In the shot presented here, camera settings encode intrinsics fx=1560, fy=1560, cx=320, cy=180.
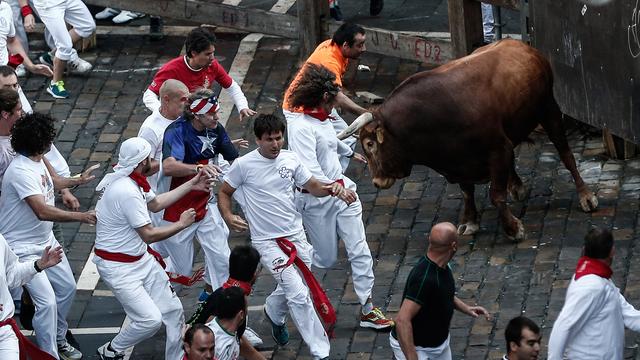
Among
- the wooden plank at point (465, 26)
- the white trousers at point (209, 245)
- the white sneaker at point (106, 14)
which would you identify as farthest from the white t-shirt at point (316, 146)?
the white sneaker at point (106, 14)

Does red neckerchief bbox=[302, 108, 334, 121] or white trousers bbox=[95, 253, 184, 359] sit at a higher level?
red neckerchief bbox=[302, 108, 334, 121]

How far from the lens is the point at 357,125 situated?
13.5 m

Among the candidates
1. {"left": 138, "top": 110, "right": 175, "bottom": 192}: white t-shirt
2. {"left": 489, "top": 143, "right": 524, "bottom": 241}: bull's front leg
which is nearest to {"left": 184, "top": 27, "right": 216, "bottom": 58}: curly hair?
{"left": 138, "top": 110, "right": 175, "bottom": 192}: white t-shirt

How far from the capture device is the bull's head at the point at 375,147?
44.5 feet

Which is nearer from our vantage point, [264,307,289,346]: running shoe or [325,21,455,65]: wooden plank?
[264,307,289,346]: running shoe

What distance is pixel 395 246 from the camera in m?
13.8

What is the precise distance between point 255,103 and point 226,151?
3.93 metres

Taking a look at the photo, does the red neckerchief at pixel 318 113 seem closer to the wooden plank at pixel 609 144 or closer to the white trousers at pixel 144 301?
the white trousers at pixel 144 301

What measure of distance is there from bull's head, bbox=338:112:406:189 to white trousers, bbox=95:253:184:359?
2543 mm

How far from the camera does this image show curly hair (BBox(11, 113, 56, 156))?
1158 cm

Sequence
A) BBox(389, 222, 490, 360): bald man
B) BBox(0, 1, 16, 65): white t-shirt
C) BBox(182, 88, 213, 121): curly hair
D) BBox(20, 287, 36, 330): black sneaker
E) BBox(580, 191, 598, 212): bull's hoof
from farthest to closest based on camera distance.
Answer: BBox(0, 1, 16, 65): white t-shirt → BBox(580, 191, 598, 212): bull's hoof → BBox(182, 88, 213, 121): curly hair → BBox(20, 287, 36, 330): black sneaker → BBox(389, 222, 490, 360): bald man

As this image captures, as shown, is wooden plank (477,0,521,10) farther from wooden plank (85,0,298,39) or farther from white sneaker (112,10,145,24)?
white sneaker (112,10,145,24)

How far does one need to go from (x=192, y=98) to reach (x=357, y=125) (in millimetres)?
1800

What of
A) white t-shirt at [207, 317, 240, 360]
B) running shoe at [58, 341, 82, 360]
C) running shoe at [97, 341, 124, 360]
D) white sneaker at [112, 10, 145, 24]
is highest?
white t-shirt at [207, 317, 240, 360]
